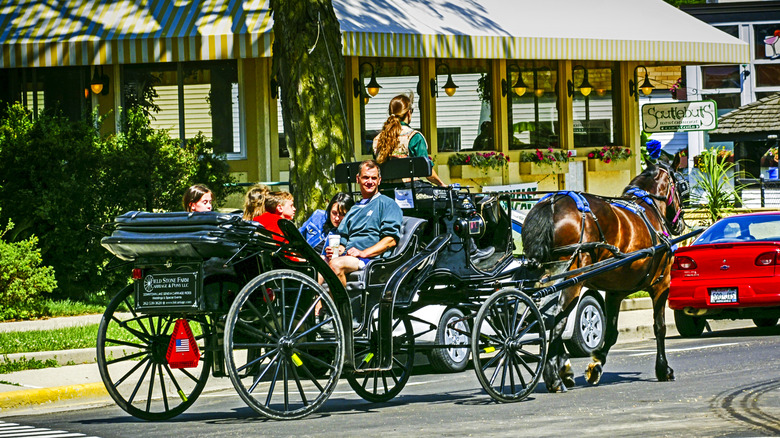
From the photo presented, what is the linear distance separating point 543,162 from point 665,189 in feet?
39.2

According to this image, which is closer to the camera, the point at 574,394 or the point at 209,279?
the point at 209,279

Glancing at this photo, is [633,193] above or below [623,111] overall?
below

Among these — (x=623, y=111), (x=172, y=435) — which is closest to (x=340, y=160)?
(x=172, y=435)

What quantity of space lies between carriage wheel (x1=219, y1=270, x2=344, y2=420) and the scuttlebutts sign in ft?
47.6

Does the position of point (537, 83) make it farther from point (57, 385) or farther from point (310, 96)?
point (57, 385)

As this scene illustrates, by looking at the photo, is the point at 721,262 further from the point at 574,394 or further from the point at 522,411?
the point at 522,411

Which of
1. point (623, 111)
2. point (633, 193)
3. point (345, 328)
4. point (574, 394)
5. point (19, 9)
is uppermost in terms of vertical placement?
point (19, 9)

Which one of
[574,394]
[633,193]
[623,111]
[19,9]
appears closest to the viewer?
[574,394]

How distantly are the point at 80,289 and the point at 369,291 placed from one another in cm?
877

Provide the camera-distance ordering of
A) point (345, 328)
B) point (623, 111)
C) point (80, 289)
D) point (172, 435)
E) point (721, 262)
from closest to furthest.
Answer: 1. point (172, 435)
2. point (345, 328)
3. point (721, 262)
4. point (80, 289)
5. point (623, 111)

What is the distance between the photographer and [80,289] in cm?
1688

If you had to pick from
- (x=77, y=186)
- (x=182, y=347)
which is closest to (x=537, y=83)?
(x=77, y=186)

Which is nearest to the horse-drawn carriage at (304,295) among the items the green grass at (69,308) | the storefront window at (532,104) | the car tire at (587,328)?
the car tire at (587,328)

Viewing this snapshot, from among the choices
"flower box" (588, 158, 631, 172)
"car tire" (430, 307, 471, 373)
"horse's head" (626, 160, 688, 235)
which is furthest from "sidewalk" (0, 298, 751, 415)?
"flower box" (588, 158, 631, 172)
